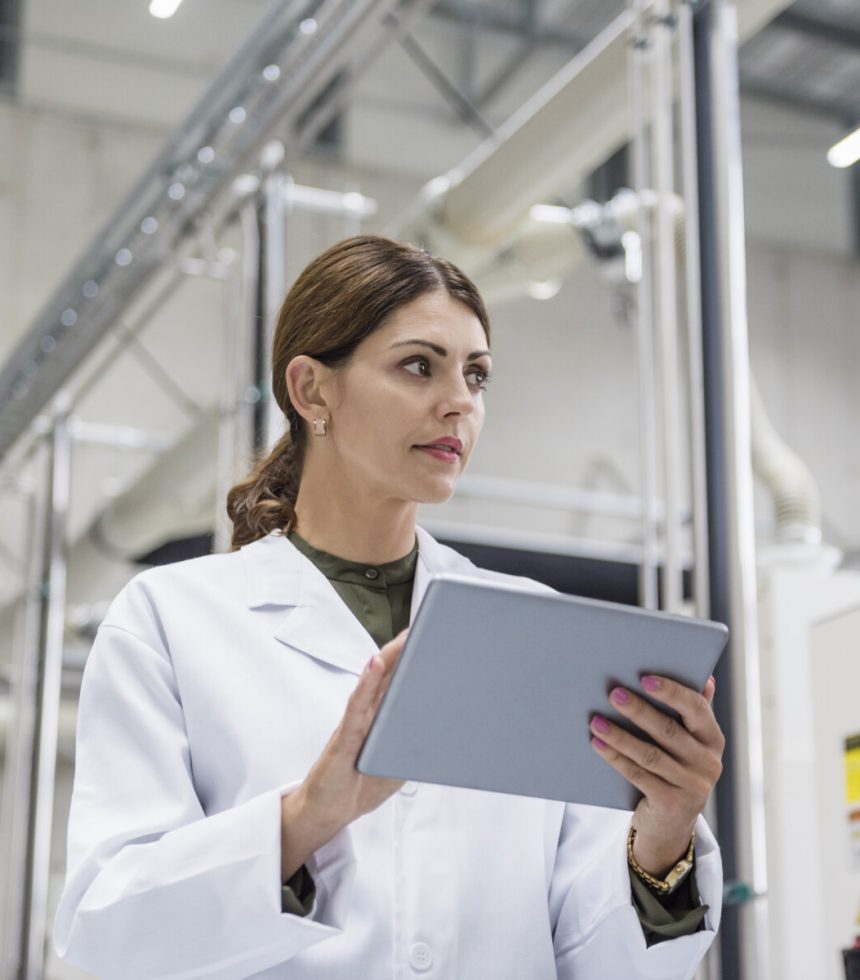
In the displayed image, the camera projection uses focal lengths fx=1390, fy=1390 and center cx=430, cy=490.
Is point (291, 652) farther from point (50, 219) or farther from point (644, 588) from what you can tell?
point (50, 219)

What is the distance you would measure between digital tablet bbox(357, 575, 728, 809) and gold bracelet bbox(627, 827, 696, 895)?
149 mm

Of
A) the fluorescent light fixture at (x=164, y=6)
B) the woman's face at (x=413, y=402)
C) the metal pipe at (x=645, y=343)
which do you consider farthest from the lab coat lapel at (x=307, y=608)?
the fluorescent light fixture at (x=164, y=6)

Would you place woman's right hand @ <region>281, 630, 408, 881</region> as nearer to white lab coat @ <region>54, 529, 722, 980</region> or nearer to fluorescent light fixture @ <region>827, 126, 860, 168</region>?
white lab coat @ <region>54, 529, 722, 980</region>

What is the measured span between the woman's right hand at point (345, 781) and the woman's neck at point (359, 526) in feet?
1.08

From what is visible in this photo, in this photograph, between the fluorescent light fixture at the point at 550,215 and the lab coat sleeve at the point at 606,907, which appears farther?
the fluorescent light fixture at the point at 550,215

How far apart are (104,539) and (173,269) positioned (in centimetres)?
261

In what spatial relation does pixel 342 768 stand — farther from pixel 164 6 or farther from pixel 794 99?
pixel 794 99

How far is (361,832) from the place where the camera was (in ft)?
4.21

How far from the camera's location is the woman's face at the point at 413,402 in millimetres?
1371

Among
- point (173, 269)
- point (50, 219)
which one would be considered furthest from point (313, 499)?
point (50, 219)

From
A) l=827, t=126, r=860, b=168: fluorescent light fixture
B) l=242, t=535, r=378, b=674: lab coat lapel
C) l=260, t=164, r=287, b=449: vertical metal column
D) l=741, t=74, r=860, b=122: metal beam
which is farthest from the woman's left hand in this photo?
l=741, t=74, r=860, b=122: metal beam

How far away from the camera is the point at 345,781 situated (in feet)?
3.64

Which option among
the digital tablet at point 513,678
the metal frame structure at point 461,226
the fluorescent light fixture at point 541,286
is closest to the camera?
the digital tablet at point 513,678

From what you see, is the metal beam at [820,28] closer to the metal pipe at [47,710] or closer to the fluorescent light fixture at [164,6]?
the metal pipe at [47,710]
